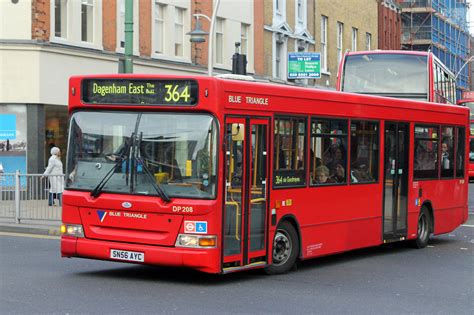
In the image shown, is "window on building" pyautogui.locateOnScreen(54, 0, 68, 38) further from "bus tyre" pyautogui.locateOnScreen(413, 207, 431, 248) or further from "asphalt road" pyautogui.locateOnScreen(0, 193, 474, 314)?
"bus tyre" pyautogui.locateOnScreen(413, 207, 431, 248)

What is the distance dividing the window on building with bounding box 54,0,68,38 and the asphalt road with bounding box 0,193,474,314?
53.6 feet

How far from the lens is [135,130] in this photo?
1223cm


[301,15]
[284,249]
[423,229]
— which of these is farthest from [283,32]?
[284,249]

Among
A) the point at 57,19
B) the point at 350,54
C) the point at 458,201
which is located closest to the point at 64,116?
the point at 57,19

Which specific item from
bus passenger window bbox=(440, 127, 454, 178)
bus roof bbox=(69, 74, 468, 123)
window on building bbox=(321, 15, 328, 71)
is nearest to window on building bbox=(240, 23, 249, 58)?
window on building bbox=(321, 15, 328, 71)

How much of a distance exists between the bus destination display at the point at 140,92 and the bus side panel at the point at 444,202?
6671 millimetres

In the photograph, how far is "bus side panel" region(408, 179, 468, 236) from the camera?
17.6 m

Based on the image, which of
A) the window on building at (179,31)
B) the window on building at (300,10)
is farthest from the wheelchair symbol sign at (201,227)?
the window on building at (300,10)

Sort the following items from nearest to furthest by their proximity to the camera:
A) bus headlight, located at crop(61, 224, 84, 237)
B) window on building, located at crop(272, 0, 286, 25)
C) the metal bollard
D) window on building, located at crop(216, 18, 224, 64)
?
bus headlight, located at crop(61, 224, 84, 237)
the metal bollard
window on building, located at crop(216, 18, 224, 64)
window on building, located at crop(272, 0, 286, 25)

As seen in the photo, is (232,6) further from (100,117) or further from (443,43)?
(443,43)

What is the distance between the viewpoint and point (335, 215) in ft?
48.3

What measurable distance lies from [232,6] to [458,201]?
23.5 m

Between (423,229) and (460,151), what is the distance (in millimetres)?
2388

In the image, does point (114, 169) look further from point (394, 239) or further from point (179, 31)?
point (179, 31)
